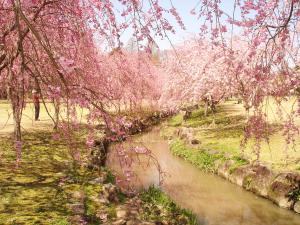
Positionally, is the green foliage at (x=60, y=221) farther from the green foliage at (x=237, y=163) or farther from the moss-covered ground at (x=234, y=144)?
the green foliage at (x=237, y=163)

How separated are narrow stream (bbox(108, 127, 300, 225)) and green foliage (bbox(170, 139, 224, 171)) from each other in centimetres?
37

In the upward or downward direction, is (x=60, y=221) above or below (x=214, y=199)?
above

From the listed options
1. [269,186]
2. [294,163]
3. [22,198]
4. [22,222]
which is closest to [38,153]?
[22,198]

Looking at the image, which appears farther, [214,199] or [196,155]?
[196,155]

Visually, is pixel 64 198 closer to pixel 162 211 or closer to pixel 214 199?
pixel 162 211

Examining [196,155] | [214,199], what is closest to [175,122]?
[196,155]

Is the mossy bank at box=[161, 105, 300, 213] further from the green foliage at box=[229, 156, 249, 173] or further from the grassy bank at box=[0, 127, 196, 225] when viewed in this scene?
the grassy bank at box=[0, 127, 196, 225]

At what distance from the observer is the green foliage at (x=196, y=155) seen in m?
17.5

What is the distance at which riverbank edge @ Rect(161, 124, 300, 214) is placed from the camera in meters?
12.2

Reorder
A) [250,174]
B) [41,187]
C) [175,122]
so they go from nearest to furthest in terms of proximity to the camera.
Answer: [41,187] → [250,174] → [175,122]

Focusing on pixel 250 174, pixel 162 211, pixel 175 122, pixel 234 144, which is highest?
pixel 175 122

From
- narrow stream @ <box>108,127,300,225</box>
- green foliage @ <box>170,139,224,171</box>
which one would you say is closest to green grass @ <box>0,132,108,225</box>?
narrow stream @ <box>108,127,300,225</box>

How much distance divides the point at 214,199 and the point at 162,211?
3.47 m

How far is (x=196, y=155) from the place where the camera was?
19.2 m
